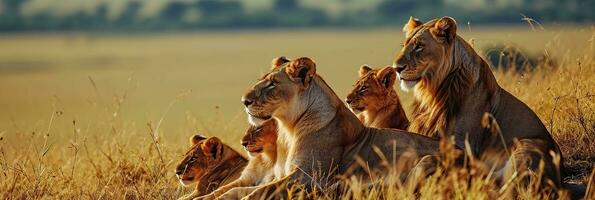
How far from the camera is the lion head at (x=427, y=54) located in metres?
7.14

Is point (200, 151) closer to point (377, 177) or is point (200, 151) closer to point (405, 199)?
point (377, 177)

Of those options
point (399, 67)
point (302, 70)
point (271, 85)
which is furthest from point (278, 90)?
point (399, 67)

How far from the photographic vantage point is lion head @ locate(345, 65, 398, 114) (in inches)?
307

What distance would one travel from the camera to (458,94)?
284 inches

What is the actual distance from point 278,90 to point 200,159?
1.28 meters

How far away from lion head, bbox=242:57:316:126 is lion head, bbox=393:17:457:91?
20.8 inches

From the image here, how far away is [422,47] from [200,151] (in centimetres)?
165

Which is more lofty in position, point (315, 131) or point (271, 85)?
point (271, 85)

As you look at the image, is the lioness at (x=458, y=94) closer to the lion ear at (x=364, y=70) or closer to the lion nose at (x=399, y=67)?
the lion nose at (x=399, y=67)

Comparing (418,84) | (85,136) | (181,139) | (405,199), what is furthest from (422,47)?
(181,139)

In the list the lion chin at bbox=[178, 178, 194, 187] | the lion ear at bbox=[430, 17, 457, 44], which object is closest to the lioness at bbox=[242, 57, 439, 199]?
the lion ear at bbox=[430, 17, 457, 44]

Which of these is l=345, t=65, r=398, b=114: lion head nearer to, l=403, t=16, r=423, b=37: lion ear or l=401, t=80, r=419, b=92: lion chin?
l=403, t=16, r=423, b=37: lion ear

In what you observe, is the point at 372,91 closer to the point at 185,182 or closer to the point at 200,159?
the point at 200,159

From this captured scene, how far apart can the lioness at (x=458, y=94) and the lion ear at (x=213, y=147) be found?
1334 millimetres
